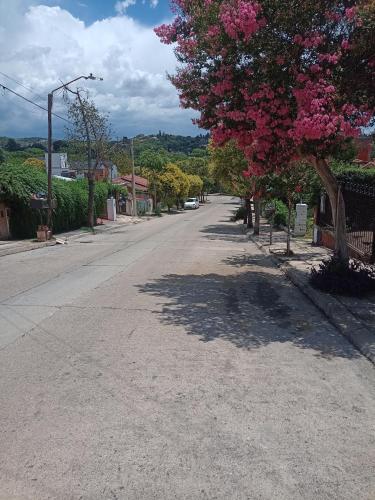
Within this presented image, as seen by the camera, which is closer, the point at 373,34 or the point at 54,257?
the point at 373,34

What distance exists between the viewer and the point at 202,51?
9516 millimetres

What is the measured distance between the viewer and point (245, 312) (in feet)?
28.2

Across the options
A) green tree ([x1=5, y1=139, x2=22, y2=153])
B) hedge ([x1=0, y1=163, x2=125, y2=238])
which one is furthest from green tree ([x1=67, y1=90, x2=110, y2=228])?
green tree ([x1=5, y1=139, x2=22, y2=153])

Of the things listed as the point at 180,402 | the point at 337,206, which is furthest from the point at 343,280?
the point at 180,402

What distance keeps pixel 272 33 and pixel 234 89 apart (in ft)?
3.69

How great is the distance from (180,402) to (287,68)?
21.3 feet

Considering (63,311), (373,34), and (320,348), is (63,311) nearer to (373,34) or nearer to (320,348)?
(320,348)

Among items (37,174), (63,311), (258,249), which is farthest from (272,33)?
(37,174)

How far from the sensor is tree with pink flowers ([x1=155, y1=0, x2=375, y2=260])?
8.16 m

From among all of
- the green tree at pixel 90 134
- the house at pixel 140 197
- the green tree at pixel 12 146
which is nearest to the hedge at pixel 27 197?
the green tree at pixel 90 134

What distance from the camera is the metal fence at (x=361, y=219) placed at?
505 inches

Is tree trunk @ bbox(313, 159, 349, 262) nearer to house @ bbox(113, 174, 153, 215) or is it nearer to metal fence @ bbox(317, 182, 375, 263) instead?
metal fence @ bbox(317, 182, 375, 263)

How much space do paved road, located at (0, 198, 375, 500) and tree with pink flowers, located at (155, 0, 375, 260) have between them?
10.3 ft

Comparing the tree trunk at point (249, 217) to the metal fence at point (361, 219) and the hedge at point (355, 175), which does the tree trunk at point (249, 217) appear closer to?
the hedge at point (355, 175)
